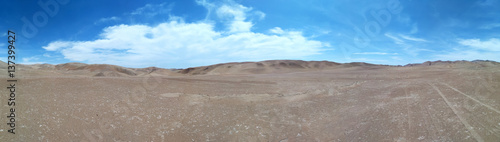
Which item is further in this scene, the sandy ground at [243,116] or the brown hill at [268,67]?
the brown hill at [268,67]

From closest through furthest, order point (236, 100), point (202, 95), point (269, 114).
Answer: point (269, 114) < point (236, 100) < point (202, 95)

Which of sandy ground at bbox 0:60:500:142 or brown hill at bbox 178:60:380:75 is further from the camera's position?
brown hill at bbox 178:60:380:75

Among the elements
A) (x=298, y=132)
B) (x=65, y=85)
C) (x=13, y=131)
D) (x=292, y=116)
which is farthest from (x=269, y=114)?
(x=65, y=85)

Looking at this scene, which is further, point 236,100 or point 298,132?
point 236,100

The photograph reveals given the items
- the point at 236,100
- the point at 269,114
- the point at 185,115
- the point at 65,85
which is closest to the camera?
the point at 185,115

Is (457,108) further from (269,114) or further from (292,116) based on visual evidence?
(269,114)

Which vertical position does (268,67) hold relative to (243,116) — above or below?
above

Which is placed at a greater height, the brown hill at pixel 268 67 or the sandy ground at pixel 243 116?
the brown hill at pixel 268 67

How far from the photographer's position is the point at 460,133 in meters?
5.70

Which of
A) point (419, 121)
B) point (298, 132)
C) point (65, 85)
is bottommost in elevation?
point (298, 132)

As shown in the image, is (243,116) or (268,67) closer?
(243,116)

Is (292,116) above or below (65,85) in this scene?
below

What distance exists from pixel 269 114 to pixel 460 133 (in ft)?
17.2

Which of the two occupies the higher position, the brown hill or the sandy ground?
the brown hill
